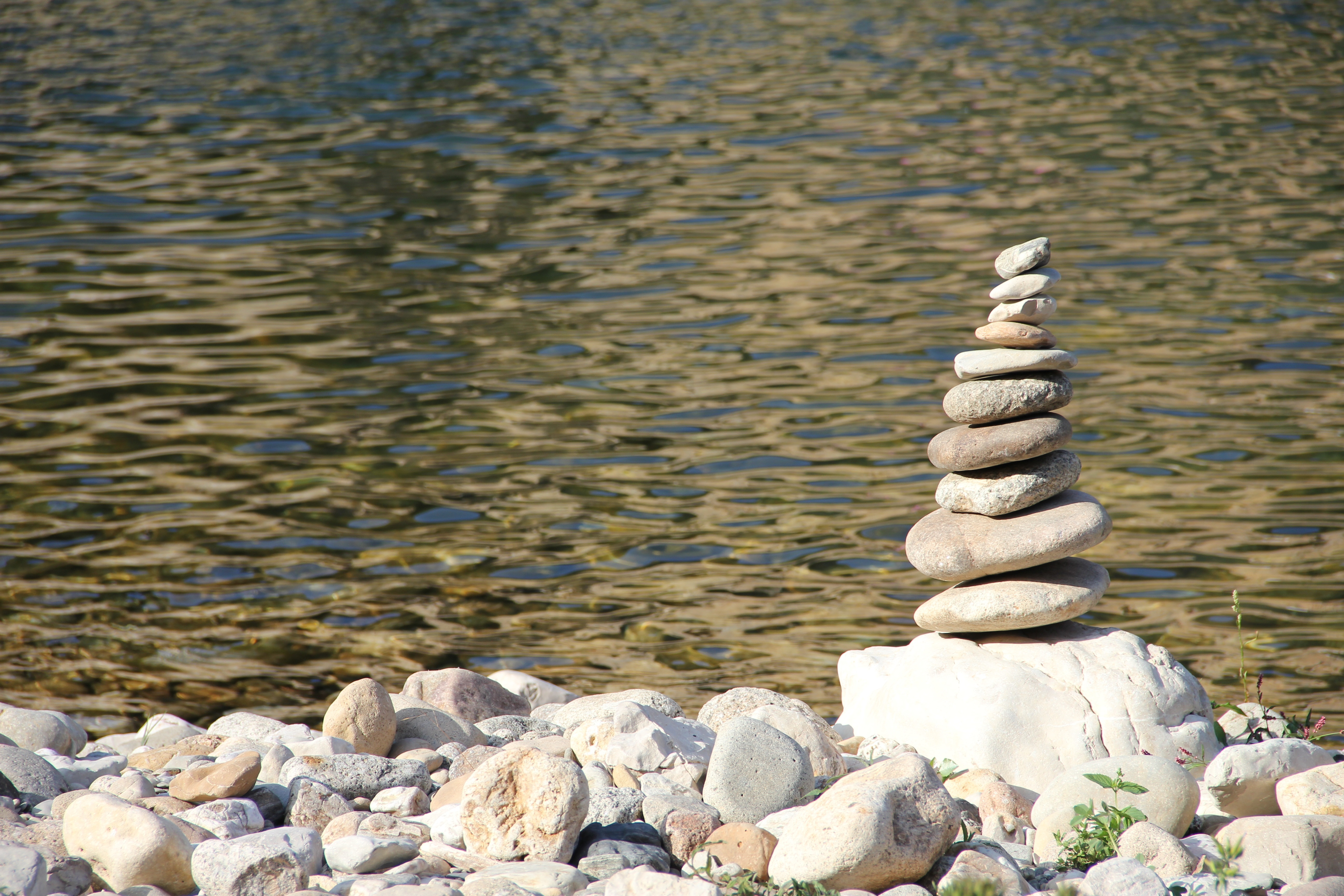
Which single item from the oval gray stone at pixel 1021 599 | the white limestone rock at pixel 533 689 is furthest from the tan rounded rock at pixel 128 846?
the oval gray stone at pixel 1021 599

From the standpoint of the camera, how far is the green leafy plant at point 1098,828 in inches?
122

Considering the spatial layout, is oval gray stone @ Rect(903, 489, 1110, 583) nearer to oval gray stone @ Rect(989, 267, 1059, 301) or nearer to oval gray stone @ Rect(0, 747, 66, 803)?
oval gray stone @ Rect(989, 267, 1059, 301)

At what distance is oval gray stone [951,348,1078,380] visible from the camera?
417cm

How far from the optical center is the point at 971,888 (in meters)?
2.55

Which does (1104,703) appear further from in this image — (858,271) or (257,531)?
(858,271)

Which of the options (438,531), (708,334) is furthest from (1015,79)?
(438,531)

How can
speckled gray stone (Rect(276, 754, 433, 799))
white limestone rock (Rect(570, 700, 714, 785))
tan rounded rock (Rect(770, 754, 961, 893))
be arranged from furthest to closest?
white limestone rock (Rect(570, 700, 714, 785)), speckled gray stone (Rect(276, 754, 433, 799)), tan rounded rock (Rect(770, 754, 961, 893))

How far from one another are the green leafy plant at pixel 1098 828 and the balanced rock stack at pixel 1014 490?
934 millimetres

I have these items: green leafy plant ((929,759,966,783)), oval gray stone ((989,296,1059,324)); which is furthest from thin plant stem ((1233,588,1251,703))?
oval gray stone ((989,296,1059,324))

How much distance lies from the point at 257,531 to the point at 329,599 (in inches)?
34.9

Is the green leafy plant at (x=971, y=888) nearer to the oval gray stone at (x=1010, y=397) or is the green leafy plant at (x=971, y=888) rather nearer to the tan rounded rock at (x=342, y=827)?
the tan rounded rock at (x=342, y=827)

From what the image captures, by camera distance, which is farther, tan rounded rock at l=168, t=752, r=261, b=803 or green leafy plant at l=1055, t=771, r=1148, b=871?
tan rounded rock at l=168, t=752, r=261, b=803

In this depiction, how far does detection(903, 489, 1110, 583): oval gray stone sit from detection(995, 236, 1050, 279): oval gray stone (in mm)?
779

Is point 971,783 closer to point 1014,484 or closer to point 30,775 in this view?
point 1014,484
